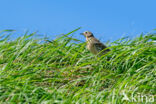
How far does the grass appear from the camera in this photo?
5215 mm

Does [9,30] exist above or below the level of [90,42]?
above

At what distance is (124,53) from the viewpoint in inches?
256

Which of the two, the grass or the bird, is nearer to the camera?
the grass

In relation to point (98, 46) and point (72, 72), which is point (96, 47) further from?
point (72, 72)

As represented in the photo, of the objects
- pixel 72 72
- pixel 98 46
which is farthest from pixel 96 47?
pixel 72 72

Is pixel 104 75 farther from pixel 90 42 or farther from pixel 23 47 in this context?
pixel 23 47

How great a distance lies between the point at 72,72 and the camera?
20.9ft

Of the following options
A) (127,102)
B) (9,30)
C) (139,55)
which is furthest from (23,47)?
(127,102)

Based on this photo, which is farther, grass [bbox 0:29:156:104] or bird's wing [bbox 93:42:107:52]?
bird's wing [bbox 93:42:107:52]

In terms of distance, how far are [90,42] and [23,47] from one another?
1404 mm

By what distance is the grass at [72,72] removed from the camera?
5215mm

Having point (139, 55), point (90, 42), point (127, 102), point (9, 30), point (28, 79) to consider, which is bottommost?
point (127, 102)

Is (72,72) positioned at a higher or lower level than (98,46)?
lower

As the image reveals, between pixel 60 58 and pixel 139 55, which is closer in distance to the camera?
pixel 139 55
